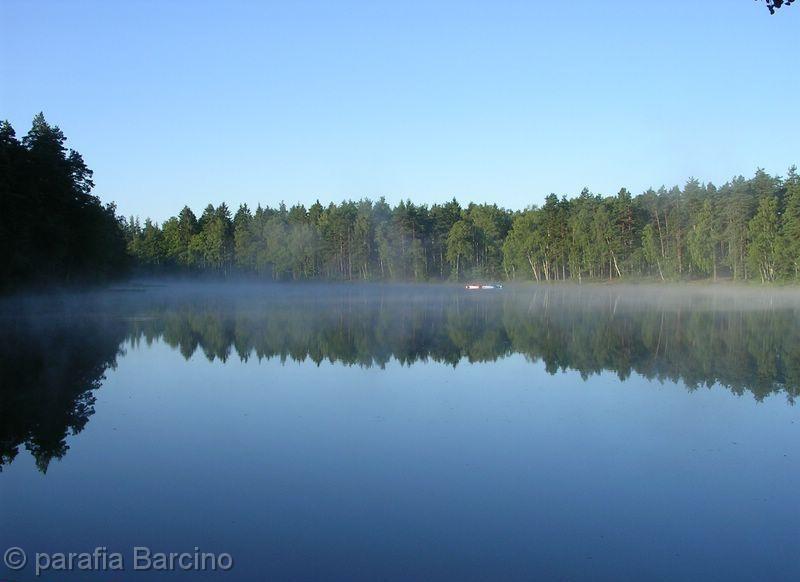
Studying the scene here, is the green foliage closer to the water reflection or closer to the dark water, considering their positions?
the water reflection

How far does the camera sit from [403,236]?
97.2 m

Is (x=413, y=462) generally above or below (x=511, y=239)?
below

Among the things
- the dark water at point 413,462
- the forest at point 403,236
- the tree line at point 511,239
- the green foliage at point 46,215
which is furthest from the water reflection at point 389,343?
the tree line at point 511,239

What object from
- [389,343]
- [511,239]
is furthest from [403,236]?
[389,343]

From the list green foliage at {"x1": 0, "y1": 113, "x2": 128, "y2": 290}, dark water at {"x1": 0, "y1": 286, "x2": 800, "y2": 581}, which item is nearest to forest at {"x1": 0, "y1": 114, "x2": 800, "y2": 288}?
green foliage at {"x1": 0, "y1": 113, "x2": 128, "y2": 290}

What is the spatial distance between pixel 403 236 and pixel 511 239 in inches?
578

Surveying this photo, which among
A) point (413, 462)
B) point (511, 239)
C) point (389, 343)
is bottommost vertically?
point (389, 343)

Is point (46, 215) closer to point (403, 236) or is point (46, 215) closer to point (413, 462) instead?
point (413, 462)

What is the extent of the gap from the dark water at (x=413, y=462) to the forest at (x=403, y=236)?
2962 centimetres

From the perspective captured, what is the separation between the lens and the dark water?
22.1ft

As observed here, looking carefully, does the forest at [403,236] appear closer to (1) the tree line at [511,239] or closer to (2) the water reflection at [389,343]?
(1) the tree line at [511,239]

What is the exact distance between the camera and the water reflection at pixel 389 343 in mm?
14422

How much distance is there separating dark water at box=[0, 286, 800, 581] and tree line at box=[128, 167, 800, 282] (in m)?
51.9

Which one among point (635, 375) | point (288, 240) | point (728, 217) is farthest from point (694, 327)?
point (288, 240)
